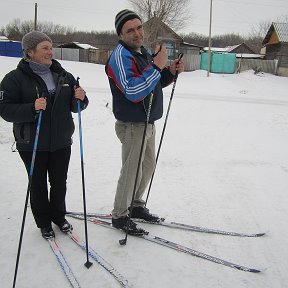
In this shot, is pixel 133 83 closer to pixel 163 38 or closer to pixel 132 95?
pixel 132 95

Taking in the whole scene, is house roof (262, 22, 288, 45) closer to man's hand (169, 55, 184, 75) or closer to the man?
man's hand (169, 55, 184, 75)

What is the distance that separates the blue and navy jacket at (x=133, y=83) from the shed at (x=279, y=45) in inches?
1152

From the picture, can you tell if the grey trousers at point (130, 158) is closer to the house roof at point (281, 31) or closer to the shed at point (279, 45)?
the shed at point (279, 45)

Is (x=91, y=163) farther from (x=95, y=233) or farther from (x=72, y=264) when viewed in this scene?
(x=72, y=264)

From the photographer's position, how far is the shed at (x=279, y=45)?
95.9 ft

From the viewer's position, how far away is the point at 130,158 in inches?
125

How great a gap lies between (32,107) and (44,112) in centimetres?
23

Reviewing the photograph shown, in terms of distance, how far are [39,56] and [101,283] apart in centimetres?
200

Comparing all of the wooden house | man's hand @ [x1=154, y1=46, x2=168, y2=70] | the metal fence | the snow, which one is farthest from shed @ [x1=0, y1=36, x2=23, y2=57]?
man's hand @ [x1=154, y1=46, x2=168, y2=70]

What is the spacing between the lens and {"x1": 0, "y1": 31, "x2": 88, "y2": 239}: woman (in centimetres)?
274

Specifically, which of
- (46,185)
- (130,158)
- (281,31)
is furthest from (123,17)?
(281,31)

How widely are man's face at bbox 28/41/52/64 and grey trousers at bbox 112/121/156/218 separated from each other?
2.97 ft

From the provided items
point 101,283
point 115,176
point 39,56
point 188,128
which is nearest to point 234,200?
point 115,176

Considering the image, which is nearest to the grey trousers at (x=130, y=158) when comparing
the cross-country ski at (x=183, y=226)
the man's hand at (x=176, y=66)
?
the cross-country ski at (x=183, y=226)
